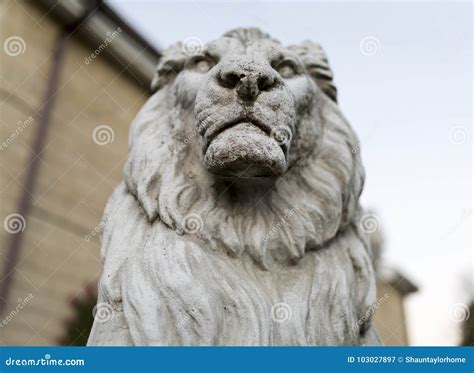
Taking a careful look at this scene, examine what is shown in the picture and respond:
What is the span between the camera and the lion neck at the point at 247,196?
1.65m

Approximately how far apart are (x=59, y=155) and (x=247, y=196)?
315 centimetres

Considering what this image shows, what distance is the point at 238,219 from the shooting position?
1.68 m

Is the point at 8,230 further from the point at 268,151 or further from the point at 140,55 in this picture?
the point at 268,151

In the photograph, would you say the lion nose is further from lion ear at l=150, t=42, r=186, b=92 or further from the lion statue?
lion ear at l=150, t=42, r=186, b=92

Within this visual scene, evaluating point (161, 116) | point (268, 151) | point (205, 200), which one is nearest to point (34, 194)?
point (161, 116)

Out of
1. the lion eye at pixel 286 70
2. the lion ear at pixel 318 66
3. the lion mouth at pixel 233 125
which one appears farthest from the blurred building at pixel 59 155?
the lion mouth at pixel 233 125

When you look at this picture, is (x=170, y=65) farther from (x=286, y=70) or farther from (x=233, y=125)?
(x=233, y=125)

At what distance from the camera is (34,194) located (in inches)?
163

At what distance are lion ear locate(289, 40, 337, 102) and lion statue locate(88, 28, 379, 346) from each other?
56 mm

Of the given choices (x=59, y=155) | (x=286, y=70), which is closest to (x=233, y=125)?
(x=286, y=70)

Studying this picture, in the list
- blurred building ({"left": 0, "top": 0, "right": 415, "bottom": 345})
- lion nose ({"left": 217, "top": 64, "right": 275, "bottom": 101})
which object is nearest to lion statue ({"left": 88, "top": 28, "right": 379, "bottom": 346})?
lion nose ({"left": 217, "top": 64, "right": 275, "bottom": 101})

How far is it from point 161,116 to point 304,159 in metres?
0.54

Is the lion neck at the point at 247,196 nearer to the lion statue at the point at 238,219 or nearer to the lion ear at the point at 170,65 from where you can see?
the lion statue at the point at 238,219

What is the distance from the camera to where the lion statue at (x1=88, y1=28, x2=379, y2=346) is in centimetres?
150
